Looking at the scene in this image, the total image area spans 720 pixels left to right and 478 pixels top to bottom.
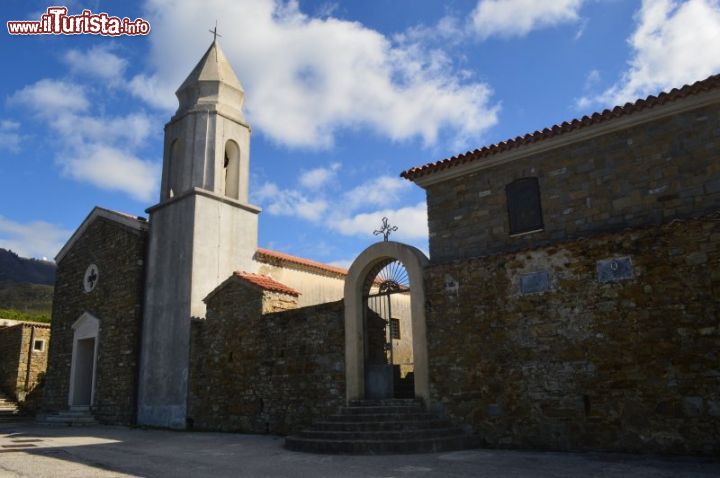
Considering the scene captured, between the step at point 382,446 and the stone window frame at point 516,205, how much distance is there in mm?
4191

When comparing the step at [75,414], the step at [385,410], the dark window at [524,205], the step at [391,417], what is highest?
the dark window at [524,205]

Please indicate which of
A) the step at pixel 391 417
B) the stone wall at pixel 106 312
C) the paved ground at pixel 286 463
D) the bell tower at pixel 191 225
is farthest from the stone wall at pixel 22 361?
the step at pixel 391 417

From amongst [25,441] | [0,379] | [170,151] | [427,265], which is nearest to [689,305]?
[427,265]

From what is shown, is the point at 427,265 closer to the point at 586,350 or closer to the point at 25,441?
the point at 586,350

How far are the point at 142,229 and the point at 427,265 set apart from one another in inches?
444

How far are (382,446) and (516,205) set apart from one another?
542 centimetres

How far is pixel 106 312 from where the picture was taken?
65.2 ft

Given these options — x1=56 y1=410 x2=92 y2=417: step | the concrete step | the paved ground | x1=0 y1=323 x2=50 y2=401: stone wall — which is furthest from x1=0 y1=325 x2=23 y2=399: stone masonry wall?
the paved ground

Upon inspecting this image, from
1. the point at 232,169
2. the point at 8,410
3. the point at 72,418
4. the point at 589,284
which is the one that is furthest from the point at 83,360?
the point at 589,284

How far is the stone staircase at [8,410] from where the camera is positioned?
2253cm

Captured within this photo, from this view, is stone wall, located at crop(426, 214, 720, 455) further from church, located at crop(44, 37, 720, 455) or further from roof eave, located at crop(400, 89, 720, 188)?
roof eave, located at crop(400, 89, 720, 188)

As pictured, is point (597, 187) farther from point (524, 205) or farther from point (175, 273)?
point (175, 273)

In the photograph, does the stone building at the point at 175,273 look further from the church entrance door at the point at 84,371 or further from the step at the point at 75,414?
the step at the point at 75,414

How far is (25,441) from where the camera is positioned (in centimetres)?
1322
